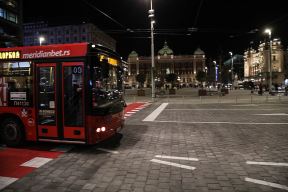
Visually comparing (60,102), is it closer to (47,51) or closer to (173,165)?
(47,51)

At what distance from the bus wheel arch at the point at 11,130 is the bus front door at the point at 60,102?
71cm

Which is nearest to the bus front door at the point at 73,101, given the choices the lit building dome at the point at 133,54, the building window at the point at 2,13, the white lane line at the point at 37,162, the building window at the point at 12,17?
the white lane line at the point at 37,162

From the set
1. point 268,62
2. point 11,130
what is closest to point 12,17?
point 11,130

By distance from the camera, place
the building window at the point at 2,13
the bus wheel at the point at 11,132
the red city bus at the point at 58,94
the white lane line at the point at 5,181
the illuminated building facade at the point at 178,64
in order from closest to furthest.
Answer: the white lane line at the point at 5,181, the red city bus at the point at 58,94, the bus wheel at the point at 11,132, the building window at the point at 2,13, the illuminated building facade at the point at 178,64

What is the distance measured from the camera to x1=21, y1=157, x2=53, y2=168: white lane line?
724cm

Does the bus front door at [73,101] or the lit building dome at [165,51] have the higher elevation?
the lit building dome at [165,51]

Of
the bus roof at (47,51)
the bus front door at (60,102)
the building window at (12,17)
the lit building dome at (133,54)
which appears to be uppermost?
the lit building dome at (133,54)

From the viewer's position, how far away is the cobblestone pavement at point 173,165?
18.9ft

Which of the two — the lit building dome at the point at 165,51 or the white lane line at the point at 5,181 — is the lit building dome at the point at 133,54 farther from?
the white lane line at the point at 5,181

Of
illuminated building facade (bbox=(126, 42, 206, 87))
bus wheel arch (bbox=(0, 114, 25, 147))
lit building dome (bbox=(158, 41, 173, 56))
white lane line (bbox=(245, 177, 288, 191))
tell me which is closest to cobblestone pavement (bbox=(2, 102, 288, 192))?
white lane line (bbox=(245, 177, 288, 191))

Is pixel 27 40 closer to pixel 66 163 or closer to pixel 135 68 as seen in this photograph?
pixel 135 68

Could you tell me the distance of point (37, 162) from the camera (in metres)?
7.50

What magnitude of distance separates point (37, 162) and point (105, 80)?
8.94 ft

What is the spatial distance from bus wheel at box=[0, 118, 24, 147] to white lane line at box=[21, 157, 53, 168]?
149cm
